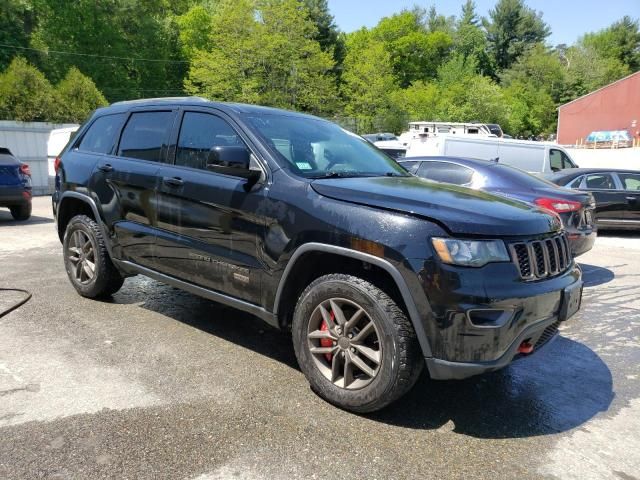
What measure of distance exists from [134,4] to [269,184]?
5203cm

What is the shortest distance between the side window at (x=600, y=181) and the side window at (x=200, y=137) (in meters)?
9.52

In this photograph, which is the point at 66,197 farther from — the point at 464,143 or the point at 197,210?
the point at 464,143

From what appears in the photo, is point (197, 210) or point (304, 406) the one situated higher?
point (197, 210)

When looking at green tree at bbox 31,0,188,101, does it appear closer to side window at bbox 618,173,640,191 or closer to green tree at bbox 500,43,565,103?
green tree at bbox 500,43,565,103

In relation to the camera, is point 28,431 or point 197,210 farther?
point 197,210

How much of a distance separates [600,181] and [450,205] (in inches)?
382

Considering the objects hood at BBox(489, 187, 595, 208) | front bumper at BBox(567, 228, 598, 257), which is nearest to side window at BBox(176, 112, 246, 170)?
hood at BBox(489, 187, 595, 208)

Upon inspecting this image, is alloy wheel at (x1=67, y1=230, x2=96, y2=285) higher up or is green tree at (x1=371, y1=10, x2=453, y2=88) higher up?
green tree at (x1=371, y1=10, x2=453, y2=88)

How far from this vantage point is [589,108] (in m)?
42.9

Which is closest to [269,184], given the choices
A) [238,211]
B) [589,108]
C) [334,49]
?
[238,211]

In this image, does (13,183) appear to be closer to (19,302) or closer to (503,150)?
(19,302)

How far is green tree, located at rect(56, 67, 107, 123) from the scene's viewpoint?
18766 millimetres

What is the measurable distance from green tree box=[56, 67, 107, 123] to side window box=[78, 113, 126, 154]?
15.0 meters

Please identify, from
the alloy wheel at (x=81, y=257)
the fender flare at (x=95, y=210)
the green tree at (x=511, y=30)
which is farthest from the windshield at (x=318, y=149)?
the green tree at (x=511, y=30)
